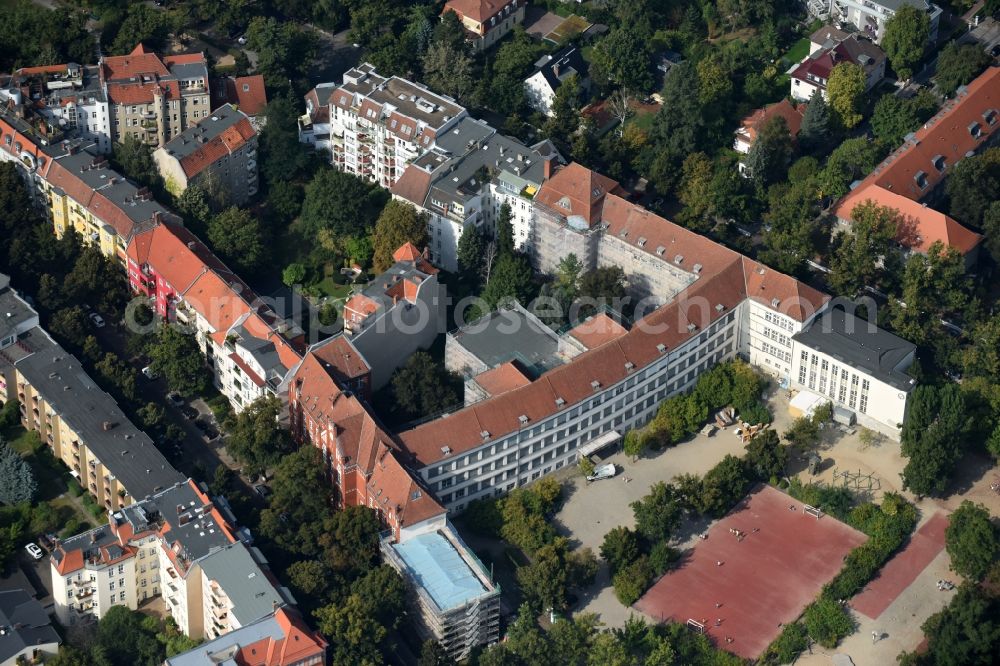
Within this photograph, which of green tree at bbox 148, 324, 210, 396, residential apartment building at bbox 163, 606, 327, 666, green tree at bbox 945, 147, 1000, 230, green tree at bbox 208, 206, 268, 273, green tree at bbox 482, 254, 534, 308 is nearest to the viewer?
residential apartment building at bbox 163, 606, 327, 666

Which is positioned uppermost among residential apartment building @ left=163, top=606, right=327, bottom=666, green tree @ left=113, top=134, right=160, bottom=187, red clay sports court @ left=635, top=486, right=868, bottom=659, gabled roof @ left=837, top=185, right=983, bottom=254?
gabled roof @ left=837, top=185, right=983, bottom=254

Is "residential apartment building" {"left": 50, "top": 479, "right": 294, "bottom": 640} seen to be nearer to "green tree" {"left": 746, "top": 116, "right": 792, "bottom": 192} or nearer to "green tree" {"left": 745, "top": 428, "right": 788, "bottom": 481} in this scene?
"green tree" {"left": 745, "top": 428, "right": 788, "bottom": 481}

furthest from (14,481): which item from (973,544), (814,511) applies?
(973,544)

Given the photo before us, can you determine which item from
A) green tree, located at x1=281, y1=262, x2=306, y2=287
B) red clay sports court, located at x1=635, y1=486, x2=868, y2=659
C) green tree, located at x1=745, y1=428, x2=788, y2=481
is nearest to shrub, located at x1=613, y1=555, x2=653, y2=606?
red clay sports court, located at x1=635, y1=486, x2=868, y2=659

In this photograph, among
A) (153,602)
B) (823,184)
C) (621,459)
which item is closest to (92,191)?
(153,602)

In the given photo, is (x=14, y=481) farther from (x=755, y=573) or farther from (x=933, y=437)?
(x=933, y=437)

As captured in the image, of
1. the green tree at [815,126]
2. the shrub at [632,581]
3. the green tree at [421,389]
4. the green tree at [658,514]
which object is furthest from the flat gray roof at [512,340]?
the green tree at [815,126]

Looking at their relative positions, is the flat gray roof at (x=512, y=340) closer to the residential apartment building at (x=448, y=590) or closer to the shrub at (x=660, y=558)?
the shrub at (x=660, y=558)
